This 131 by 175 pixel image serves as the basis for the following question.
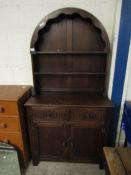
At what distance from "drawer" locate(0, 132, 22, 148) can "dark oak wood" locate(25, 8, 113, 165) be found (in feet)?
0.48

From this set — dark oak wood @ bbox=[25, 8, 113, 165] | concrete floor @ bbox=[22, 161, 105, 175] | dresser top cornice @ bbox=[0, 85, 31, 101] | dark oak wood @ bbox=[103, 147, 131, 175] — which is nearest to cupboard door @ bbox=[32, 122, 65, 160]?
dark oak wood @ bbox=[25, 8, 113, 165]

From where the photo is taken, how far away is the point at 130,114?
1544mm

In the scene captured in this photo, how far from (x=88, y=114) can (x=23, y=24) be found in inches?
52.9

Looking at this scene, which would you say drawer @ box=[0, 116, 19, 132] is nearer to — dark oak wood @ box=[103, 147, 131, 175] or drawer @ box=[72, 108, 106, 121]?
drawer @ box=[72, 108, 106, 121]

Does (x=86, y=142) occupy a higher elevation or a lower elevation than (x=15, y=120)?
lower

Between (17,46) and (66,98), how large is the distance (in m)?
0.93

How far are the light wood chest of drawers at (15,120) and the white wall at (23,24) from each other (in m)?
0.31

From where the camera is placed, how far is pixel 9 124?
5.33 ft

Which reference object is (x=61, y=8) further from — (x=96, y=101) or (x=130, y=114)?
(x=130, y=114)

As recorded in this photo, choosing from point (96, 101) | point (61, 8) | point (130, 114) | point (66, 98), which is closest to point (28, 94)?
point (66, 98)

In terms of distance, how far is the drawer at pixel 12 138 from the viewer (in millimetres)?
1661

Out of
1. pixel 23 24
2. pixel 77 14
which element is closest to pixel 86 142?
pixel 77 14

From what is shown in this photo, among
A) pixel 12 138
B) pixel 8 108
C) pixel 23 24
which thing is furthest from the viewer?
pixel 23 24

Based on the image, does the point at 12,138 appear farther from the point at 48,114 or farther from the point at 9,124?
the point at 48,114
